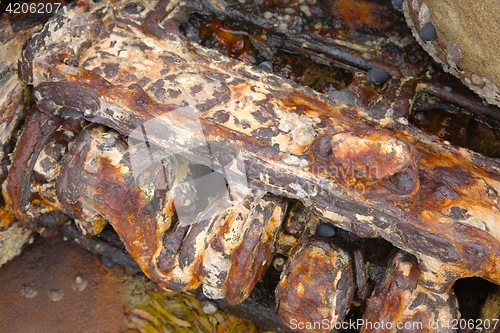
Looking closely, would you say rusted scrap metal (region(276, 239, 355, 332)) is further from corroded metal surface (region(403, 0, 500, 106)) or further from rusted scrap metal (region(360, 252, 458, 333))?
corroded metal surface (region(403, 0, 500, 106))

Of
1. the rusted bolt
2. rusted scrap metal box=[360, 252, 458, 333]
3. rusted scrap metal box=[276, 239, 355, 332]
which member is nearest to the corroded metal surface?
the rusted bolt

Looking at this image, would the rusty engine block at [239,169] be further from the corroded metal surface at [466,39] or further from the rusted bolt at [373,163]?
the corroded metal surface at [466,39]

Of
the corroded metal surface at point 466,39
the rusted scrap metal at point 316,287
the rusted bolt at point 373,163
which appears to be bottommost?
the rusted scrap metal at point 316,287

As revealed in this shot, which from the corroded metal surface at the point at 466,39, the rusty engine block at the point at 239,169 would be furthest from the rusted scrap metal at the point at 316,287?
the corroded metal surface at the point at 466,39

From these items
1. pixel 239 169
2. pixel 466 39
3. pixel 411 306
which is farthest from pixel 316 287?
pixel 466 39

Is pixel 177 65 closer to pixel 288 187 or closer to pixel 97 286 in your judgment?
pixel 288 187

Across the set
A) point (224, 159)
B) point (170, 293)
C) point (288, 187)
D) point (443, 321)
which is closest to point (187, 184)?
point (224, 159)

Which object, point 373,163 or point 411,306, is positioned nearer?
point 373,163

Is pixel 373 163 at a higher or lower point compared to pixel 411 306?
higher

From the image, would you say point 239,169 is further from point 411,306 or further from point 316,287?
point 411,306
